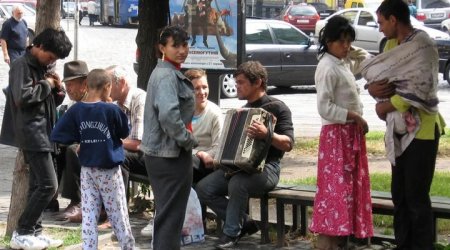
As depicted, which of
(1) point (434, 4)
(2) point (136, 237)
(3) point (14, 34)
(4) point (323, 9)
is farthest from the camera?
(4) point (323, 9)

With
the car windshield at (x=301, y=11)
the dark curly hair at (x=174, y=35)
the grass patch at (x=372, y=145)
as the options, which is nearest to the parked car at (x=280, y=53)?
the grass patch at (x=372, y=145)

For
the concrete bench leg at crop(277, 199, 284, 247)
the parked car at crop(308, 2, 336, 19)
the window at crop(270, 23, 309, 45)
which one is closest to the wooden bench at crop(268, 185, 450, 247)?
the concrete bench leg at crop(277, 199, 284, 247)

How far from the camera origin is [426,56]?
20.4ft

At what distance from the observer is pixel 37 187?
710cm

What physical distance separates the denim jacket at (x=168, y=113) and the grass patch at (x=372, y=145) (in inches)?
241

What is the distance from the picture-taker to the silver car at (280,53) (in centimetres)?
1888

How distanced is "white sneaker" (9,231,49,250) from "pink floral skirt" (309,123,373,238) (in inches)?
83.3

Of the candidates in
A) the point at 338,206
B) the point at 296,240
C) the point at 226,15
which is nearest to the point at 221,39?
the point at 226,15

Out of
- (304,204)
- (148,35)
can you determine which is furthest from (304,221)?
(148,35)

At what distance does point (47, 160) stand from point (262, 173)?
1.63m

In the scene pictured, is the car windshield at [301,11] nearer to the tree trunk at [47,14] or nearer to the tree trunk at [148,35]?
the tree trunk at [148,35]

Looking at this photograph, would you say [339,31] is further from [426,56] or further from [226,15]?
[226,15]

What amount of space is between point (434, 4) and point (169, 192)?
31.4 m

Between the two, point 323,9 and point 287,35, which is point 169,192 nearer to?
point 287,35
